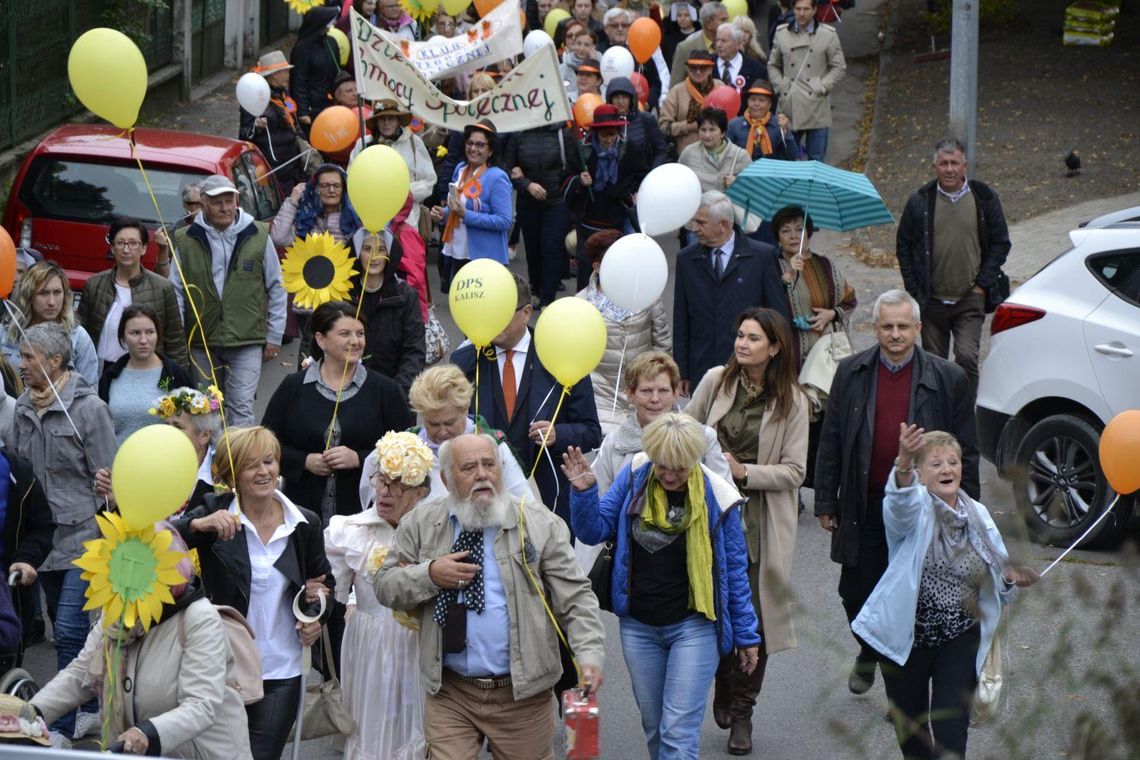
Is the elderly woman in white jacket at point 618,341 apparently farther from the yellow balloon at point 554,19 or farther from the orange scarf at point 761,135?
the yellow balloon at point 554,19

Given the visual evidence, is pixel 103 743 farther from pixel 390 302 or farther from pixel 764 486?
pixel 390 302

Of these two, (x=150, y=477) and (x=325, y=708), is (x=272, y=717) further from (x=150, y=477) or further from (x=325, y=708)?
(x=150, y=477)

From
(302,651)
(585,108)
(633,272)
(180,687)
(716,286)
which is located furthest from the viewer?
(585,108)

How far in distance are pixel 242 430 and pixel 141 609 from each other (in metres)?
1.22

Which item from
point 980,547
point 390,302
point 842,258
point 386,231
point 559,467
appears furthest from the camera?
point 842,258

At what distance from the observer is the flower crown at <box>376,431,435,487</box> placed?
22.8 ft

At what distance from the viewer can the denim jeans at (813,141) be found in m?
18.0

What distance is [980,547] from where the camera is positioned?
6676 millimetres

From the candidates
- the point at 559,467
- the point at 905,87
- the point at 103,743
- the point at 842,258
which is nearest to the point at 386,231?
the point at 559,467

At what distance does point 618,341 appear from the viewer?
31.6 ft

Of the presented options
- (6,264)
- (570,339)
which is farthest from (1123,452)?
(6,264)

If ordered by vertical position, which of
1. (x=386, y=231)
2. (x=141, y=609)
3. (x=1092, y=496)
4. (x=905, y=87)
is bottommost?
(x=905, y=87)

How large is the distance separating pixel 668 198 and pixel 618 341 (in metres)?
0.84

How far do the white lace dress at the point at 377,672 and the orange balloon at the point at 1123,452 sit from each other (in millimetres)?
3004
